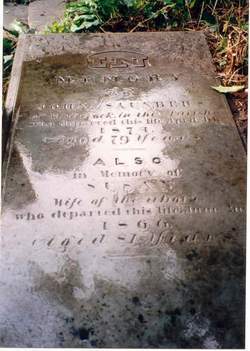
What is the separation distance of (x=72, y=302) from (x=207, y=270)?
563 mm

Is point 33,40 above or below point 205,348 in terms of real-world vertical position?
above

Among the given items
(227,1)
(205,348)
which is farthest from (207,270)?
(227,1)

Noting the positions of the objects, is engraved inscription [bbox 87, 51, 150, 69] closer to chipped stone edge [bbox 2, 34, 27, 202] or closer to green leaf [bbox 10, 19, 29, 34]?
chipped stone edge [bbox 2, 34, 27, 202]

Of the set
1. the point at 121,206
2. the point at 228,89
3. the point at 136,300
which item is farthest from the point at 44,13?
the point at 136,300

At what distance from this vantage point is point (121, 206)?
7.61 feet

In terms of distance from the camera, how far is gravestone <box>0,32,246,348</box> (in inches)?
74.0

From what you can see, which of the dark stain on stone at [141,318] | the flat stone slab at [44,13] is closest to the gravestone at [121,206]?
the dark stain on stone at [141,318]

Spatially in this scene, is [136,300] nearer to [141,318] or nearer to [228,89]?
[141,318]

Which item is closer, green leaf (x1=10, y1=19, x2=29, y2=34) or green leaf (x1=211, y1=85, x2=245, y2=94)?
green leaf (x1=211, y1=85, x2=245, y2=94)

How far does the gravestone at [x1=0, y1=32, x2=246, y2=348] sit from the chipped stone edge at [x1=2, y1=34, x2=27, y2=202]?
0.04 ft

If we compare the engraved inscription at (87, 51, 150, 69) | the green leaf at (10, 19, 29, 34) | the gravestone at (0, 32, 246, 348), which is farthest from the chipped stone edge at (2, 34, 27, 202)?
the green leaf at (10, 19, 29, 34)

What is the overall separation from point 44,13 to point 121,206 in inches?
119

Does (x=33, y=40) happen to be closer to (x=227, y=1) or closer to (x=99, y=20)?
(x=99, y=20)

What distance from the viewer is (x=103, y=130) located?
108 inches
